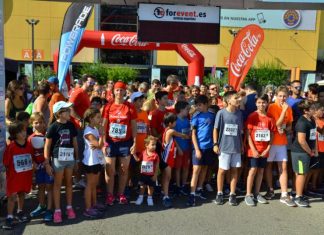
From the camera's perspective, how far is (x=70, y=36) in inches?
384

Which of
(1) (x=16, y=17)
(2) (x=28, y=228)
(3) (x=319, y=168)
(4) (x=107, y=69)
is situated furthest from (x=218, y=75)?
(2) (x=28, y=228)

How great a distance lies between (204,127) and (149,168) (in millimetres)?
1097

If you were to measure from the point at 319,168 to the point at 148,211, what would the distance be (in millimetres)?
3041

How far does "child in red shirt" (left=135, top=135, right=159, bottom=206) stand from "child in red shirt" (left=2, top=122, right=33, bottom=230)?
168cm

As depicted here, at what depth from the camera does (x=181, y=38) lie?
605 centimetres

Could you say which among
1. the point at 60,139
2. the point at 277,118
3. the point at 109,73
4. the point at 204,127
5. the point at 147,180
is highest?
the point at 109,73

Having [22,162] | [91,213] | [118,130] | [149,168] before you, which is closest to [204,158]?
[149,168]

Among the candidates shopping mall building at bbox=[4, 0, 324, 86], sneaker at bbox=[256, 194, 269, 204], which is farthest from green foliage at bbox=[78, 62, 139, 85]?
sneaker at bbox=[256, 194, 269, 204]

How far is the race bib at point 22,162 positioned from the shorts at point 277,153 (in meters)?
3.63

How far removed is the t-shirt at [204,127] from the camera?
5957mm

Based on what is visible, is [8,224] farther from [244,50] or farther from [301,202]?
[244,50]

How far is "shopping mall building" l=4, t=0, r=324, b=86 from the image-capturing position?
31.9 metres

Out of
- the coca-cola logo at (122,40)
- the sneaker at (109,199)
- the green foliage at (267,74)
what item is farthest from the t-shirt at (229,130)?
the green foliage at (267,74)

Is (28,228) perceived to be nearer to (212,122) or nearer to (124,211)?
(124,211)
